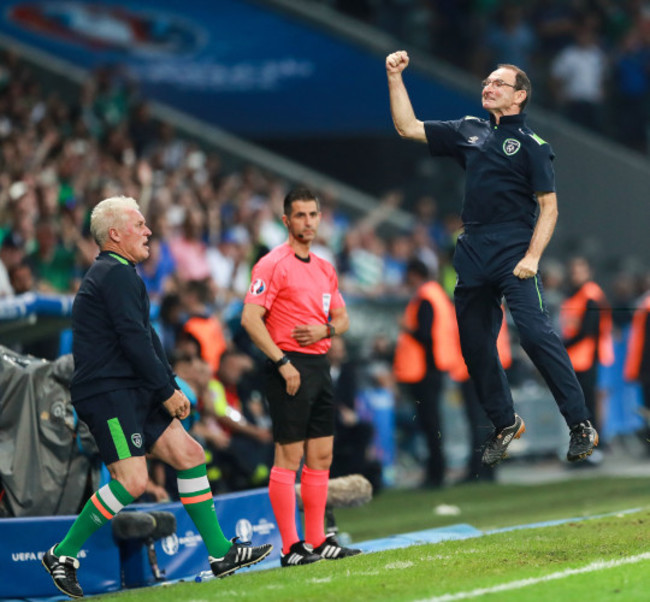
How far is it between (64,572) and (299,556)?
57.7 inches

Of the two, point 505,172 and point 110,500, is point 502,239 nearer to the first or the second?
point 505,172

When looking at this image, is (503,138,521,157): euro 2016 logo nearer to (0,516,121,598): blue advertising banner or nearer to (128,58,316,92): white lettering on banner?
(0,516,121,598): blue advertising banner

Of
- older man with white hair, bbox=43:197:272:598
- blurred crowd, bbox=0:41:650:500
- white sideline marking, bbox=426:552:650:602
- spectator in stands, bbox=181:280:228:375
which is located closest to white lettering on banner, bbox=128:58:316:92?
blurred crowd, bbox=0:41:650:500

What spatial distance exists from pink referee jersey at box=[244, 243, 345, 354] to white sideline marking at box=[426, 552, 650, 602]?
2.04m

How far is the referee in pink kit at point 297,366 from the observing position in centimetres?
803

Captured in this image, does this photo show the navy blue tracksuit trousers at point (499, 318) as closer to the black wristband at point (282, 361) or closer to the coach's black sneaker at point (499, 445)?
the coach's black sneaker at point (499, 445)

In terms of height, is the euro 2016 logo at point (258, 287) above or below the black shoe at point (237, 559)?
above

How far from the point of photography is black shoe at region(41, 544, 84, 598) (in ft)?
23.8

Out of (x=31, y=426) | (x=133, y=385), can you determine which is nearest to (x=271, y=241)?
(x=31, y=426)

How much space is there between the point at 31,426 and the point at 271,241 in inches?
361

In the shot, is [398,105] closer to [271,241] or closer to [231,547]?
[231,547]

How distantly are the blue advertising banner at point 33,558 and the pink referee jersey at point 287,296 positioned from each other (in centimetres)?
172

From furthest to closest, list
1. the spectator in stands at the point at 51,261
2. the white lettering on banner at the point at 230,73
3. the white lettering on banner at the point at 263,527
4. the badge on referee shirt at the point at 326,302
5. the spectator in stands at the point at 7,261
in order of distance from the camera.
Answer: the white lettering on banner at the point at 230,73 < the spectator in stands at the point at 51,261 < the spectator in stands at the point at 7,261 < the white lettering on banner at the point at 263,527 < the badge on referee shirt at the point at 326,302

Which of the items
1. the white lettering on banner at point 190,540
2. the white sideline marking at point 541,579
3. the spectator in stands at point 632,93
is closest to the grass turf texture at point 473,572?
the white sideline marking at point 541,579
